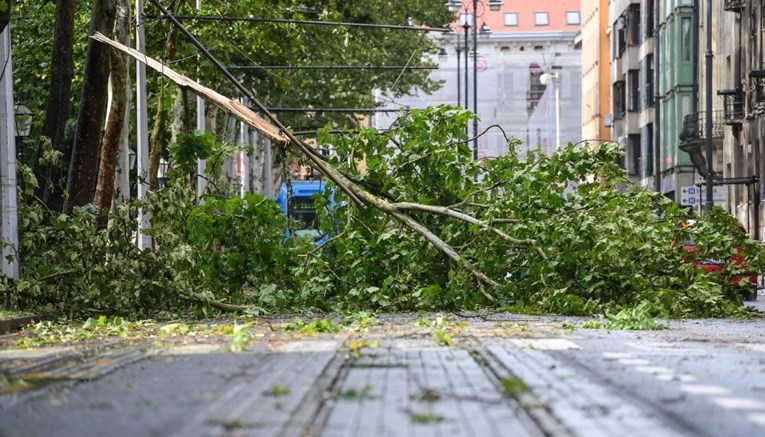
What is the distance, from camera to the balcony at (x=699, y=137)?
206 feet

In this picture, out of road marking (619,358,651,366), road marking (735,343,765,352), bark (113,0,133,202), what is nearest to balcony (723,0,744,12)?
bark (113,0,133,202)

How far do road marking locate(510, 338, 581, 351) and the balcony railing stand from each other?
48662 mm

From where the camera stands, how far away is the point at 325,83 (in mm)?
61125

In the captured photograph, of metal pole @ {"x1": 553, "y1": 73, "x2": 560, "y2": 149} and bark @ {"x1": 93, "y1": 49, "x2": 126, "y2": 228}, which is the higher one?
Result: metal pole @ {"x1": 553, "y1": 73, "x2": 560, "y2": 149}

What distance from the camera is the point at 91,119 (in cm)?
2661

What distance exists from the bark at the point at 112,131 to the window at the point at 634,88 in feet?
202

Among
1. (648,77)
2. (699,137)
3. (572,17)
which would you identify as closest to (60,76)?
(699,137)

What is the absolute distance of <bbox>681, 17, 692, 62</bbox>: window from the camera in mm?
72062

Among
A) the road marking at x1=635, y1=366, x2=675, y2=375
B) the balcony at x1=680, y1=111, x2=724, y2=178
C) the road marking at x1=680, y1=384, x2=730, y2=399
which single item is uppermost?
the balcony at x1=680, y1=111, x2=724, y2=178

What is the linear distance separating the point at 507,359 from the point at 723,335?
16.8ft

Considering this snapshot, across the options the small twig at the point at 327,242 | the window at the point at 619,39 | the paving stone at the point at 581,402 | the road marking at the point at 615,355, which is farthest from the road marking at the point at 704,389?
the window at the point at 619,39

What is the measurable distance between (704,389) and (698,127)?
178 feet

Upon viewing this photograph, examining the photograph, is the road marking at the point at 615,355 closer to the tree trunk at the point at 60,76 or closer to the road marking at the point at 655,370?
the road marking at the point at 655,370

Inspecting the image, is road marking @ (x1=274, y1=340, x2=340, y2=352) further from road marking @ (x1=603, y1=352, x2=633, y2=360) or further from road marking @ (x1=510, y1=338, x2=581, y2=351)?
road marking @ (x1=603, y1=352, x2=633, y2=360)
